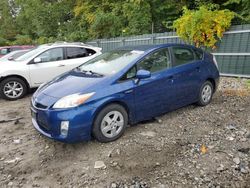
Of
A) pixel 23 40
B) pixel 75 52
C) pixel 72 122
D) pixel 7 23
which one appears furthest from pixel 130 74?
pixel 7 23

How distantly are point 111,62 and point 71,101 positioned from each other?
4.38 ft

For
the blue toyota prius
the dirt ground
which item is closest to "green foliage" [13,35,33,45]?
the dirt ground

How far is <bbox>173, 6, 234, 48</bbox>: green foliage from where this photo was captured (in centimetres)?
841

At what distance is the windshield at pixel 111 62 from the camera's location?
4.60 metres

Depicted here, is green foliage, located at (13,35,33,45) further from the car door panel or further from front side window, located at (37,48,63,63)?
the car door panel

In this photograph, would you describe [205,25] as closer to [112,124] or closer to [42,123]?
[112,124]

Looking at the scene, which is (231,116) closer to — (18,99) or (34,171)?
(34,171)

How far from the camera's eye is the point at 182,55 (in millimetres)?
5402

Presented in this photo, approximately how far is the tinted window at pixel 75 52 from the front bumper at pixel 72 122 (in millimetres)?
4434

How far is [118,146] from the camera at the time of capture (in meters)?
4.14

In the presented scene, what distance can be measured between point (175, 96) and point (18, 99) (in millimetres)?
4606

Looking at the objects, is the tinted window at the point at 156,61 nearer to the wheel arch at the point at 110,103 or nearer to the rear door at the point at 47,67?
Result: the wheel arch at the point at 110,103

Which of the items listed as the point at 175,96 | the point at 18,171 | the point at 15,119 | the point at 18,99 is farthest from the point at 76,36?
the point at 18,171

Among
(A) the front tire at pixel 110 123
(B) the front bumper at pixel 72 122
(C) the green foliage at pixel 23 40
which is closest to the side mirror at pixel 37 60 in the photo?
(B) the front bumper at pixel 72 122
